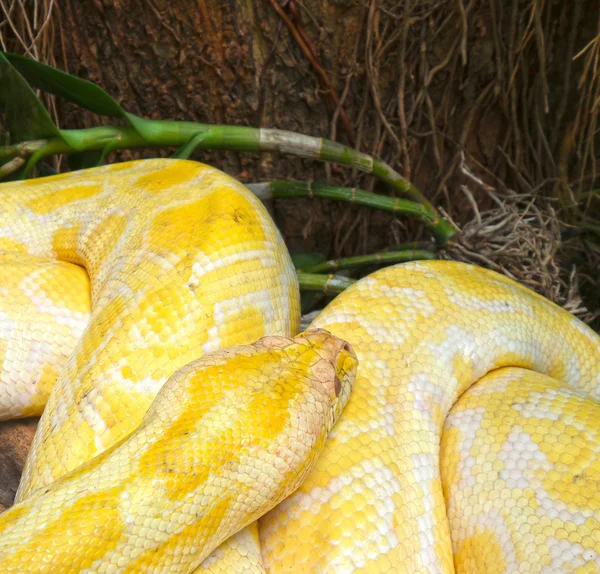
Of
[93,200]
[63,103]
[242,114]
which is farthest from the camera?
[63,103]

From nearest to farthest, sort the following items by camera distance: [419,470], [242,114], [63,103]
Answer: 1. [419,470]
2. [242,114]
3. [63,103]

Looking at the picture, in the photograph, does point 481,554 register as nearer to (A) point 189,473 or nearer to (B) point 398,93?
(A) point 189,473

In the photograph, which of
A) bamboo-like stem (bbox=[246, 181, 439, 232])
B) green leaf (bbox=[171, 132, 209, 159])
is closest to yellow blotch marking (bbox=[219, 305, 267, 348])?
green leaf (bbox=[171, 132, 209, 159])

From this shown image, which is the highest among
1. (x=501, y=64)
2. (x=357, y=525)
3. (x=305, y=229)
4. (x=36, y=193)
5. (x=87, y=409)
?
(x=501, y=64)

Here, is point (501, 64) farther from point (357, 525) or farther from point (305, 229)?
point (357, 525)

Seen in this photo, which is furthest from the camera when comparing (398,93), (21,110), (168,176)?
(398,93)

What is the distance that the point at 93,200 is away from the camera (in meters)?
1.88

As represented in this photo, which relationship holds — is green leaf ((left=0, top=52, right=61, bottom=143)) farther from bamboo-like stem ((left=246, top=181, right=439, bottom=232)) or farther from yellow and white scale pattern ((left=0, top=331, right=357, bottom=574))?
yellow and white scale pattern ((left=0, top=331, right=357, bottom=574))

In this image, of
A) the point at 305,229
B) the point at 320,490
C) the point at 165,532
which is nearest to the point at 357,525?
the point at 320,490

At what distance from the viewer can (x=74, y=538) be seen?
979 mm

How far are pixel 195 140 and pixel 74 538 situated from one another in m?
1.74

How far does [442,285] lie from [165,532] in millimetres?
1043

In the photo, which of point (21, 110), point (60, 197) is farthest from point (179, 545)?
point (21, 110)

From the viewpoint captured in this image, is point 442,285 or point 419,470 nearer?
point 419,470
